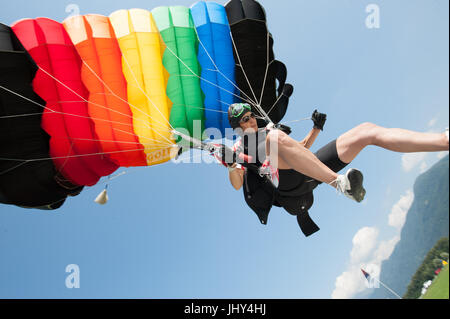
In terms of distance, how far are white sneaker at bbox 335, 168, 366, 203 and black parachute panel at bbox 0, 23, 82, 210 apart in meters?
4.70

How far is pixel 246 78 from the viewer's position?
231 inches

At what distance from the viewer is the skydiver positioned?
2.38 meters

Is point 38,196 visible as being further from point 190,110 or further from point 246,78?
point 246,78

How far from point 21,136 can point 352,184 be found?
492 centimetres

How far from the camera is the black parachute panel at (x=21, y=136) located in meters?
4.38

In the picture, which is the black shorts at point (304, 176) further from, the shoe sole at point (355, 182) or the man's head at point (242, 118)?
the man's head at point (242, 118)

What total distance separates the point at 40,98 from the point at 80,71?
94cm

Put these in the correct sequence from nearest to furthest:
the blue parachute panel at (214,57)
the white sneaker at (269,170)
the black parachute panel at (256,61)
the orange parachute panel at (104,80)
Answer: the white sneaker at (269,170), the orange parachute panel at (104,80), the black parachute panel at (256,61), the blue parachute panel at (214,57)

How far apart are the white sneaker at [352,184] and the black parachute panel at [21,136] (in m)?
4.70

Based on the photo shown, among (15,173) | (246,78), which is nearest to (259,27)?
(246,78)

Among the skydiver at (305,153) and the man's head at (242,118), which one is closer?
the skydiver at (305,153)

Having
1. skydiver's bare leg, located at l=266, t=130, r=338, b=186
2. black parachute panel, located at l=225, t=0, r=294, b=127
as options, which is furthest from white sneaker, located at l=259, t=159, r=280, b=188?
black parachute panel, located at l=225, t=0, r=294, b=127

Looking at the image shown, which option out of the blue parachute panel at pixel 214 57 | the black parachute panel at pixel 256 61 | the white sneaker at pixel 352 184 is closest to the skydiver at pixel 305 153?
the white sneaker at pixel 352 184

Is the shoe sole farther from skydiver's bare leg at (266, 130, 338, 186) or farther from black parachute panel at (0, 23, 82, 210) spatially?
black parachute panel at (0, 23, 82, 210)
